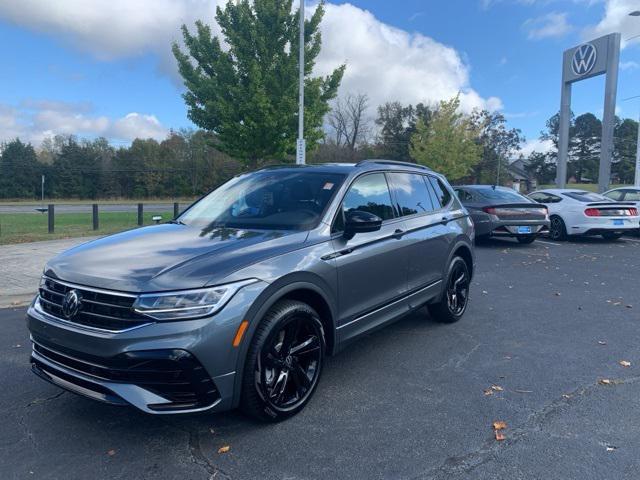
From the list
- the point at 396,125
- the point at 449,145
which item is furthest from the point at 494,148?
the point at 449,145

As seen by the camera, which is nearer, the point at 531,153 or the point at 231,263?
the point at 231,263

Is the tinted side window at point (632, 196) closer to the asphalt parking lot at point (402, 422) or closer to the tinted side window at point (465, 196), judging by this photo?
the tinted side window at point (465, 196)

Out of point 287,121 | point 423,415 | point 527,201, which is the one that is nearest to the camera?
point 423,415

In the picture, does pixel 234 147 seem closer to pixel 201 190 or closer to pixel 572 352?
pixel 572 352

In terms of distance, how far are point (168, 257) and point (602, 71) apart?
24.4 meters

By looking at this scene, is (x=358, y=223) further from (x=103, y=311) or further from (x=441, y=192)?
(x=441, y=192)

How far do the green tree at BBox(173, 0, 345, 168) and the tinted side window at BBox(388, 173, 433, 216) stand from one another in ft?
40.0

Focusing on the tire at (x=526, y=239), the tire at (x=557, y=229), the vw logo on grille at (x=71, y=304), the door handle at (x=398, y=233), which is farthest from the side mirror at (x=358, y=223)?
the tire at (x=557, y=229)

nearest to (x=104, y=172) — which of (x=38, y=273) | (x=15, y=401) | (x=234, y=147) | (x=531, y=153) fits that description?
(x=234, y=147)

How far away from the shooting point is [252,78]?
1622cm

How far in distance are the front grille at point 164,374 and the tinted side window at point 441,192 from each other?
362 cm

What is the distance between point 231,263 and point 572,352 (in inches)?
140

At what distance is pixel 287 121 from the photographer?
1723 centimetres

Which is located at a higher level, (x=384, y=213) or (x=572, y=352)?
(x=384, y=213)
